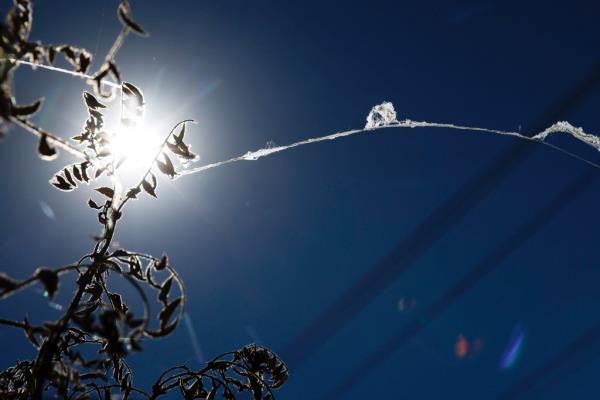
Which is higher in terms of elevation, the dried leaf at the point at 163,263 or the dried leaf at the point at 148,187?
the dried leaf at the point at 148,187

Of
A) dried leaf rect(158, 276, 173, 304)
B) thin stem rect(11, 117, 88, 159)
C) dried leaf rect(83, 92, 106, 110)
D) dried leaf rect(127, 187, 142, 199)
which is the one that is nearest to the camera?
thin stem rect(11, 117, 88, 159)

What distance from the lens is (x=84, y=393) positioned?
30.5 inches

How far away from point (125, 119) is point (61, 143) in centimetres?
33

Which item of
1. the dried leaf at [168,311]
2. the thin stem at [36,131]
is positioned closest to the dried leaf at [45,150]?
the thin stem at [36,131]

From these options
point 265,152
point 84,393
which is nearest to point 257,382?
point 84,393

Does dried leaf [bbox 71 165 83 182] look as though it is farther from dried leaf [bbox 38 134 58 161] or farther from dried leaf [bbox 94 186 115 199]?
dried leaf [bbox 38 134 58 161]

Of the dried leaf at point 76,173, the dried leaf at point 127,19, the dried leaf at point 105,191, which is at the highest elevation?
the dried leaf at point 76,173

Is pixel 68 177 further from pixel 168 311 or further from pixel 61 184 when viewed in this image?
pixel 168 311

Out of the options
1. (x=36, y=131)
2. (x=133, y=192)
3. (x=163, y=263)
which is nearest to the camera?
(x=36, y=131)

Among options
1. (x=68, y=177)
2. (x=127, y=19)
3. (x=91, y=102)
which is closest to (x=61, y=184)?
(x=68, y=177)

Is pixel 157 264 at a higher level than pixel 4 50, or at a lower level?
lower

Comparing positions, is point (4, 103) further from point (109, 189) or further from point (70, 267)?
point (109, 189)

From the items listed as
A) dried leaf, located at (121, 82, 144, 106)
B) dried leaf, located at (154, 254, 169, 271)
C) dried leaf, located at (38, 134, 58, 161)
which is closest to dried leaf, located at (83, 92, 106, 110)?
dried leaf, located at (121, 82, 144, 106)

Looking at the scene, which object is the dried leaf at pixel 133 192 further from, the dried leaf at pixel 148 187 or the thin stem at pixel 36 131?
the thin stem at pixel 36 131
